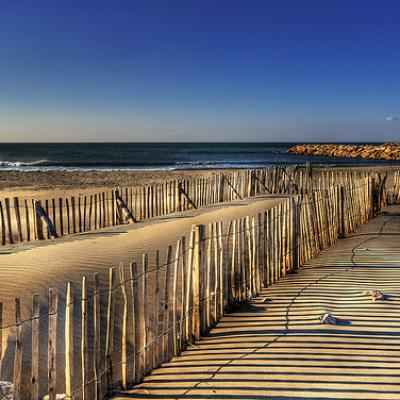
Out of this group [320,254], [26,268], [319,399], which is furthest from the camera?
[320,254]

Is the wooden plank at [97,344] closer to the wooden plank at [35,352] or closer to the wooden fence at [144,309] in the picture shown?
the wooden fence at [144,309]

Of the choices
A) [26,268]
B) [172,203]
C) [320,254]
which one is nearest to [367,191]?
[320,254]

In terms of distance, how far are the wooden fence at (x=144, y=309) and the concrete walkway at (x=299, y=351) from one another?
8.8 inches

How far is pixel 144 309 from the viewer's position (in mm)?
3803

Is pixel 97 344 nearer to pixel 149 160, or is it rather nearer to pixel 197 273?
pixel 197 273

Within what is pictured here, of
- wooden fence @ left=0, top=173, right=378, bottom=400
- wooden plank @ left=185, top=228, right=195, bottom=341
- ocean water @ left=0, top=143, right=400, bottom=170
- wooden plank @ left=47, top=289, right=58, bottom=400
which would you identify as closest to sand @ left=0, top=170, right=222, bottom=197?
ocean water @ left=0, top=143, right=400, bottom=170

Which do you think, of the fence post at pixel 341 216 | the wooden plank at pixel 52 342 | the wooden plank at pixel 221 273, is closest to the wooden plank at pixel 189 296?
the wooden plank at pixel 221 273

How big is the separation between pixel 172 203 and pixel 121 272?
336 inches

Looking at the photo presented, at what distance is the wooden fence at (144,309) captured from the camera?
313 centimetres

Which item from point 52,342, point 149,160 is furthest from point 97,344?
point 149,160

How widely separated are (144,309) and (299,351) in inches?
57.8

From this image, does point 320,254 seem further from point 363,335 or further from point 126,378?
Answer: point 126,378

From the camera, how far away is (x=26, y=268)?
5.84 metres

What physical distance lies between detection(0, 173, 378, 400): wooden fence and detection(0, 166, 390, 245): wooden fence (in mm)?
3469
